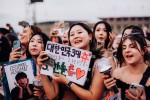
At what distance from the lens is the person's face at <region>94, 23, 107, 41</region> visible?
15.3 ft

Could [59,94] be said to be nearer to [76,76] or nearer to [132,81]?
[76,76]

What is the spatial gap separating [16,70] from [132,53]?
4.22 feet

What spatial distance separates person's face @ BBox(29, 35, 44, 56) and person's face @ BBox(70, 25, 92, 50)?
1.91ft

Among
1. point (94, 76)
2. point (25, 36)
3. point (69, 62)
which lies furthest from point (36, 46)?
point (94, 76)

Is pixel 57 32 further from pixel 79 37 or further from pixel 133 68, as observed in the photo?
pixel 133 68

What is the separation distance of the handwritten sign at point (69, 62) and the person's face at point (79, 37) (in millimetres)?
149

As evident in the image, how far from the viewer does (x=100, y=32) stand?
4730mm

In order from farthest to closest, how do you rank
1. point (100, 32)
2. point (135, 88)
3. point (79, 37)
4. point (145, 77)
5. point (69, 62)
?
point (100, 32), point (79, 37), point (69, 62), point (145, 77), point (135, 88)

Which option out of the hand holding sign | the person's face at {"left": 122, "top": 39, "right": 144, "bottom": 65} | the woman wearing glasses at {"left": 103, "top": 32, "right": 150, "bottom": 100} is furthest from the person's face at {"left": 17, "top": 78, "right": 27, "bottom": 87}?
the person's face at {"left": 122, "top": 39, "right": 144, "bottom": 65}

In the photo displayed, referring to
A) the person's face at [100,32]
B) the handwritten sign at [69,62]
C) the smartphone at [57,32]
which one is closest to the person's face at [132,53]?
the handwritten sign at [69,62]

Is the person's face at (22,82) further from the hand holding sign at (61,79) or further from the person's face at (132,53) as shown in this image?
the person's face at (132,53)

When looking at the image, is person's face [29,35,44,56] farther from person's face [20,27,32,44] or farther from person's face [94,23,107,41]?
person's face [94,23,107,41]

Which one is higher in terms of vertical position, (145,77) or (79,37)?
(79,37)

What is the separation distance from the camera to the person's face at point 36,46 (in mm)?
3812
